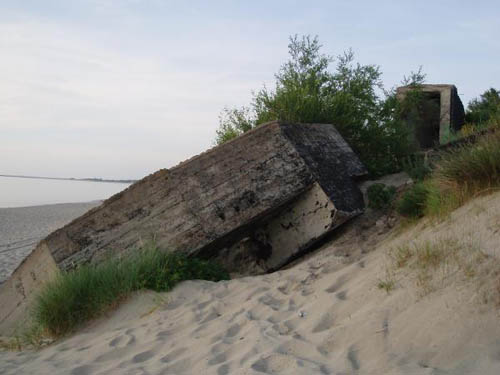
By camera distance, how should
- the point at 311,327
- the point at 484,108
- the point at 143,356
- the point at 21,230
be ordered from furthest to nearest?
the point at 21,230, the point at 484,108, the point at 143,356, the point at 311,327

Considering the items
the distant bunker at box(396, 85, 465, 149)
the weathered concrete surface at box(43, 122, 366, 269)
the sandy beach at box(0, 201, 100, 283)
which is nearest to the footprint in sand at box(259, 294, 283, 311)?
the weathered concrete surface at box(43, 122, 366, 269)

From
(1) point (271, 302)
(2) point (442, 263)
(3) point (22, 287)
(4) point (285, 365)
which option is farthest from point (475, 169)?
(3) point (22, 287)

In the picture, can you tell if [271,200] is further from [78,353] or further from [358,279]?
[78,353]

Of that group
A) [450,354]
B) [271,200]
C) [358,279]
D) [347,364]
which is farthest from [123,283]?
[450,354]

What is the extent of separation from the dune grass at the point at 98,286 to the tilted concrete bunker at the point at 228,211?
308mm

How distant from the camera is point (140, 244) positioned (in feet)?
17.0

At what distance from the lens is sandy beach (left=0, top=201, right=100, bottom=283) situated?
10.9m

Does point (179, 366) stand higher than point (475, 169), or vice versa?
point (475, 169)

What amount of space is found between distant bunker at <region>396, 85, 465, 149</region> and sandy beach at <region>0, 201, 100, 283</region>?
925cm

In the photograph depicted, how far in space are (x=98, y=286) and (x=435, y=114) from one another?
9.68m

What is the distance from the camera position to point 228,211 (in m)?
5.16

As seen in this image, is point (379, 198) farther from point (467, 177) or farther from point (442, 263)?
point (442, 263)

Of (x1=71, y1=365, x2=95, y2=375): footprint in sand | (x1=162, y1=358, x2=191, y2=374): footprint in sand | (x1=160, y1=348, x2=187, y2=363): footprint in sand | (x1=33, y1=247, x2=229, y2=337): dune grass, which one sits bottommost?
(x1=162, y1=358, x2=191, y2=374): footprint in sand

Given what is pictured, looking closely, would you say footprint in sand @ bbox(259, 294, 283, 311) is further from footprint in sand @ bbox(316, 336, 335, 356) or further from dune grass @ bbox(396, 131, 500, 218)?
dune grass @ bbox(396, 131, 500, 218)
